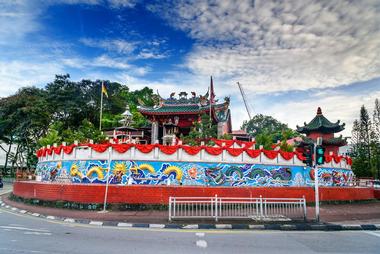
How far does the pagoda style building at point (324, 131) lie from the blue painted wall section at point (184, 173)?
14170mm

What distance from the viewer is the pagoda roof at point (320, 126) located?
31.8 meters

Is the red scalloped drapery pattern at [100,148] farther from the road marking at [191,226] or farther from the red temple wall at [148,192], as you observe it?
the road marking at [191,226]

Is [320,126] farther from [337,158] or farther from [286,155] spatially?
[286,155]

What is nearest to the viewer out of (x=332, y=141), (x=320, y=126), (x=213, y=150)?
(x=213, y=150)

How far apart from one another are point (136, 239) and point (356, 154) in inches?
2037

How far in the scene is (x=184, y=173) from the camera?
17.6 m

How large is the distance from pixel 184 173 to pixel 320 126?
21.9 m

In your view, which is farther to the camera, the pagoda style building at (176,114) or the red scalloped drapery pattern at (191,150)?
the pagoda style building at (176,114)

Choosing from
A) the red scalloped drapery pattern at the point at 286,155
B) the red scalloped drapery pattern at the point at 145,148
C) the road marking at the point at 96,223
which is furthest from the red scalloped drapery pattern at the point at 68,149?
the red scalloped drapery pattern at the point at 286,155

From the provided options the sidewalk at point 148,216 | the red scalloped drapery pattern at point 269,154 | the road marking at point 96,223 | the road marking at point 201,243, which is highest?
the red scalloped drapery pattern at point 269,154

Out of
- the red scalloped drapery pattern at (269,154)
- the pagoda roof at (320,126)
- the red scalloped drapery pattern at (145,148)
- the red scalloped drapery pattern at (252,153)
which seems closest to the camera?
the red scalloped drapery pattern at (145,148)

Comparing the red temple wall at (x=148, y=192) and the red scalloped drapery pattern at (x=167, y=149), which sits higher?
the red scalloped drapery pattern at (x=167, y=149)

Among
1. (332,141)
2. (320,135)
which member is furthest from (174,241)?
(320,135)

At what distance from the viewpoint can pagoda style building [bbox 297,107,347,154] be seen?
31.5 metres
